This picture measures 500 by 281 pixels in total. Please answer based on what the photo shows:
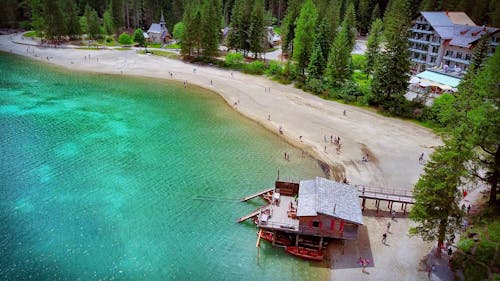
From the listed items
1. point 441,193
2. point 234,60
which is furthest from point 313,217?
point 234,60

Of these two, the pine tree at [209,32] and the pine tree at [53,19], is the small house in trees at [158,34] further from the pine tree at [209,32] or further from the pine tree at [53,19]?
the pine tree at [209,32]

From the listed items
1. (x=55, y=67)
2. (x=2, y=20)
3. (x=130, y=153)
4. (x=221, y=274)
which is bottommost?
(x=221, y=274)

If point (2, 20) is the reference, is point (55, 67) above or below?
below

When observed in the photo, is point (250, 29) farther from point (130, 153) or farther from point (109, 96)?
point (130, 153)

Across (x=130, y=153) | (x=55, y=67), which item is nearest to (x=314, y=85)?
(x=130, y=153)

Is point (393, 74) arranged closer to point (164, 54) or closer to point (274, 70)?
point (274, 70)

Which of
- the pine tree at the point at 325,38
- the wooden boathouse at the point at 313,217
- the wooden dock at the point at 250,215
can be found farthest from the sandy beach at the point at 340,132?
the pine tree at the point at 325,38
